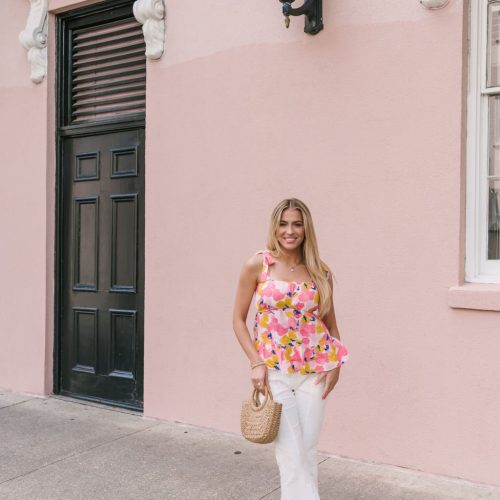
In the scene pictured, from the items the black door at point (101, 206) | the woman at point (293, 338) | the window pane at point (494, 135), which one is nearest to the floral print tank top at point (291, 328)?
the woman at point (293, 338)

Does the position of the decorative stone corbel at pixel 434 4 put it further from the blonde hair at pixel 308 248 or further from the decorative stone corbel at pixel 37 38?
the decorative stone corbel at pixel 37 38

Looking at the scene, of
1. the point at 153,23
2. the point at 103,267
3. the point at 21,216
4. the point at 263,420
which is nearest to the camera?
the point at 263,420

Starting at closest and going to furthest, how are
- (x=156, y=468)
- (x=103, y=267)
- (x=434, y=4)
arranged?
(x=434, y=4), (x=156, y=468), (x=103, y=267)

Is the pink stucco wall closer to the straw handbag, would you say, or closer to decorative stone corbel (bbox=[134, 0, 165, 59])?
decorative stone corbel (bbox=[134, 0, 165, 59])

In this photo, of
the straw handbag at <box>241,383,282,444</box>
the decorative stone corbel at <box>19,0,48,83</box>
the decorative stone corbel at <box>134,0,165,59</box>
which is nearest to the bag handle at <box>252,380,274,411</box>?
the straw handbag at <box>241,383,282,444</box>

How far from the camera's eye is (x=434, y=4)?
14.3ft

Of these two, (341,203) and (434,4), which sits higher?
(434,4)

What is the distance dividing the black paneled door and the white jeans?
2.90 m

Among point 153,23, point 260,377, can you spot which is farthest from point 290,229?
point 153,23

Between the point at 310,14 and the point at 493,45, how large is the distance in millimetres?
1251

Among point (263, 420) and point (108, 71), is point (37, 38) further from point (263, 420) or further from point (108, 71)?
point (263, 420)

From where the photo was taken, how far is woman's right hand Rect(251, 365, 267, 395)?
3.32 meters

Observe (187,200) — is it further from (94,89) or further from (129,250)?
(94,89)

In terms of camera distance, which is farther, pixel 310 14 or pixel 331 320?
pixel 310 14
